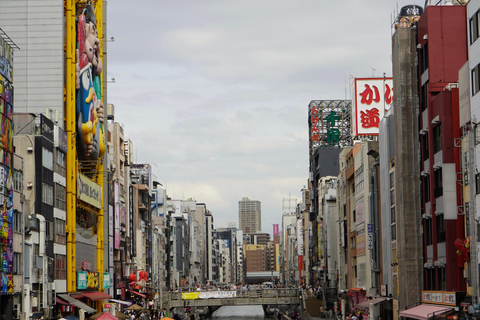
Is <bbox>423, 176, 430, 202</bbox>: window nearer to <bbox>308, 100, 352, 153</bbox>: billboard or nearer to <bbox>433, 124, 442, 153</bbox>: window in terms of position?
<bbox>433, 124, 442, 153</bbox>: window

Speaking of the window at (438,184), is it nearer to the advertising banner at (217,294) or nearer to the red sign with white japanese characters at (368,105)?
the red sign with white japanese characters at (368,105)

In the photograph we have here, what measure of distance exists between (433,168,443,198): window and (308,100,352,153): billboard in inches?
3924

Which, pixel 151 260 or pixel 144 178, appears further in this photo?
pixel 144 178

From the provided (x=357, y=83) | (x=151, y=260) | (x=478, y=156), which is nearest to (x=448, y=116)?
(x=478, y=156)

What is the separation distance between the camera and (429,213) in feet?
202

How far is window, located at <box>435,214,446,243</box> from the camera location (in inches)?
2256

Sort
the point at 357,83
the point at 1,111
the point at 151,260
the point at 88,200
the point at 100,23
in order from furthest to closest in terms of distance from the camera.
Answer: the point at 151,260
the point at 357,83
the point at 100,23
the point at 88,200
the point at 1,111

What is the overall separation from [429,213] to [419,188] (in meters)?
3.75

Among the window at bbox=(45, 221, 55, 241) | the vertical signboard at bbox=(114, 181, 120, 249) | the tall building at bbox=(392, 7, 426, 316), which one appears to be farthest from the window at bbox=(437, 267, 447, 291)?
the vertical signboard at bbox=(114, 181, 120, 249)

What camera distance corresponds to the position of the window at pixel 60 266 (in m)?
71.4

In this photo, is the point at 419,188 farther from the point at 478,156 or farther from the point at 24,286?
the point at 24,286

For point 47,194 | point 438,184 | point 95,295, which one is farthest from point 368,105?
point 47,194

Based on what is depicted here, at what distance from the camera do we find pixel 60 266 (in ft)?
238

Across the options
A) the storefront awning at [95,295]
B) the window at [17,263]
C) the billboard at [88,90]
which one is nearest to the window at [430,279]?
the window at [17,263]
